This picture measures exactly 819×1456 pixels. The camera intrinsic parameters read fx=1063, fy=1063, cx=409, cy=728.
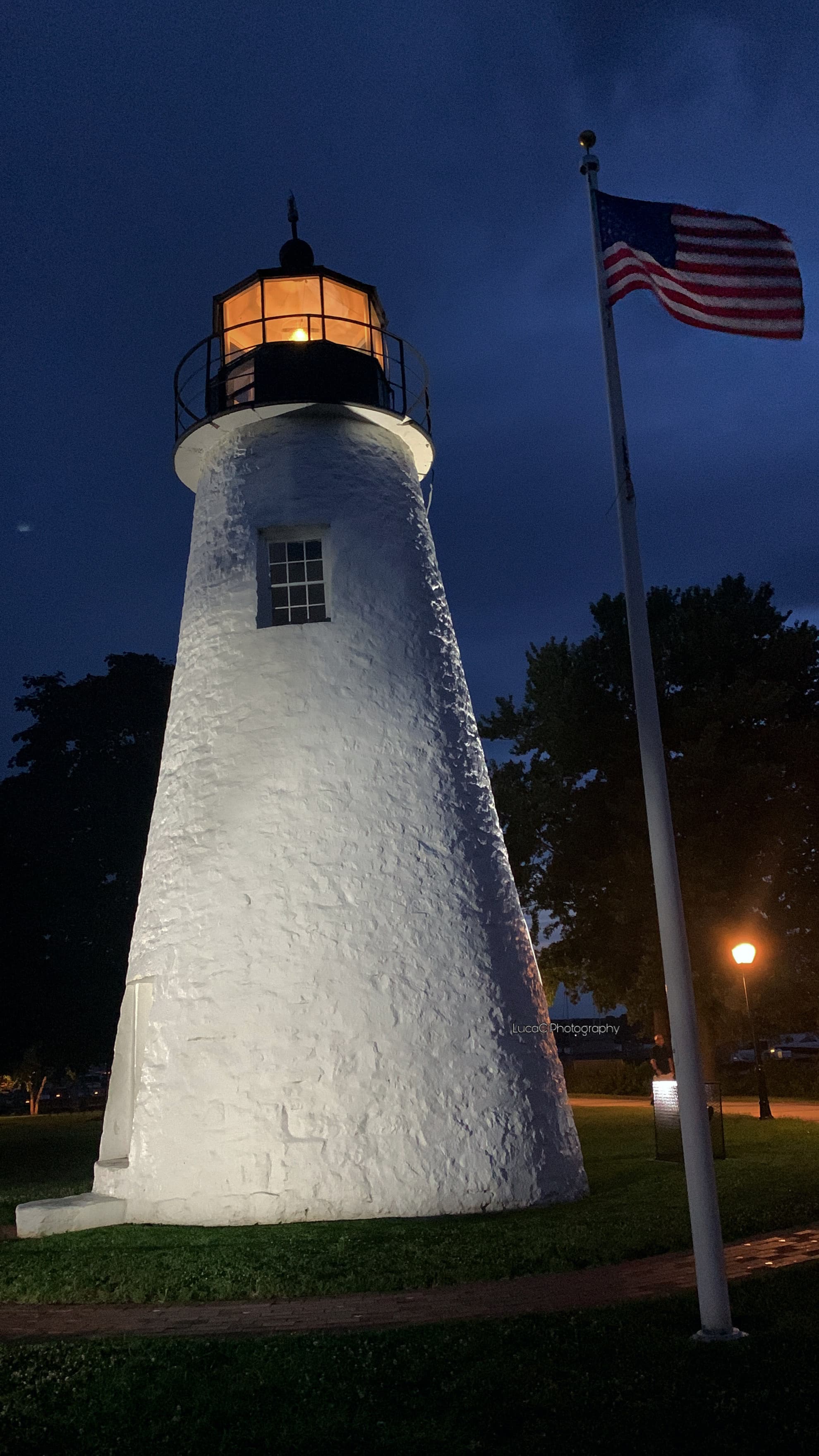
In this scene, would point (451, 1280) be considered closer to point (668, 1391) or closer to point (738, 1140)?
point (668, 1391)

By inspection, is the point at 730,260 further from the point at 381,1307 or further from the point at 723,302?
the point at 381,1307

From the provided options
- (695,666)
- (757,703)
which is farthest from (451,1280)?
(695,666)

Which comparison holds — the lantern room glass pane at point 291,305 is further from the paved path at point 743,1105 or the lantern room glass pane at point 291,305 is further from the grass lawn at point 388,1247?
the paved path at point 743,1105

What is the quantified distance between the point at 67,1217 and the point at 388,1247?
368 centimetres

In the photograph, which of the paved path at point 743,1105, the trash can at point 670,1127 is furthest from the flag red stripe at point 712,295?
the paved path at point 743,1105

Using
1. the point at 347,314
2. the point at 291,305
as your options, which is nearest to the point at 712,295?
the point at 347,314

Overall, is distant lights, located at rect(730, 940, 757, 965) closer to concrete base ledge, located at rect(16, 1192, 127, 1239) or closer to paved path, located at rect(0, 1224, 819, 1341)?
paved path, located at rect(0, 1224, 819, 1341)

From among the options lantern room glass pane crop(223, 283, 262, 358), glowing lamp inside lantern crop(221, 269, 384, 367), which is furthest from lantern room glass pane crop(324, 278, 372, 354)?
lantern room glass pane crop(223, 283, 262, 358)

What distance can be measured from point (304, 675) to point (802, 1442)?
8469 mm

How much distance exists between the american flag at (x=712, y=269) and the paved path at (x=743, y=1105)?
15.0 meters

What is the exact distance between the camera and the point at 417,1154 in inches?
385

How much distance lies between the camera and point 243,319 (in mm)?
13797

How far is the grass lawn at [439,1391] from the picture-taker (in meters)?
4.68

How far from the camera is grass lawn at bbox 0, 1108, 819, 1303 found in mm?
7496
